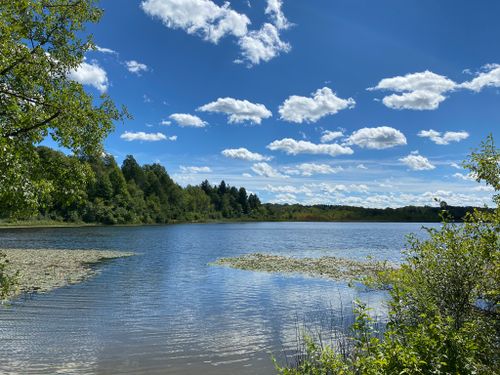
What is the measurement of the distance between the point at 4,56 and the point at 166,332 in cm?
→ 1424

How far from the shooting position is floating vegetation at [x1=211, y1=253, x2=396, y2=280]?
3788 cm

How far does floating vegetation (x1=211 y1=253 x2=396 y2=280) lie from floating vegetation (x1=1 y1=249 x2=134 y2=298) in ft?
47.3

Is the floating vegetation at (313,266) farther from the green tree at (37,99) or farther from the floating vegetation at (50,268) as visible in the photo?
the green tree at (37,99)

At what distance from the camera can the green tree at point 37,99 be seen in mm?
9477

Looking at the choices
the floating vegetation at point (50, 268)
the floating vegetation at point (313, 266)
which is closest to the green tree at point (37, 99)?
the floating vegetation at point (50, 268)

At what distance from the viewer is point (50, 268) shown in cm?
3750

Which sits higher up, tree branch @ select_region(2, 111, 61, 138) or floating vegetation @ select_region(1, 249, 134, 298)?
tree branch @ select_region(2, 111, 61, 138)

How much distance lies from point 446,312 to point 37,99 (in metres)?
11.7

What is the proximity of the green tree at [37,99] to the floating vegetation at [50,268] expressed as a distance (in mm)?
14596

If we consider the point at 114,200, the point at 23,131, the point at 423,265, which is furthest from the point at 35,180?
the point at 114,200

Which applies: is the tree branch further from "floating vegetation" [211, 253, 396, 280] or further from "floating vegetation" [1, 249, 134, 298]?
"floating vegetation" [211, 253, 396, 280]

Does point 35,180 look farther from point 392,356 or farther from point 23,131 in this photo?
point 392,356

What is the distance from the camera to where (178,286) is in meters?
31.9

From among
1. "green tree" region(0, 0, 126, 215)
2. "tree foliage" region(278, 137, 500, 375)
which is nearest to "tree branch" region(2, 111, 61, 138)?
"green tree" region(0, 0, 126, 215)
